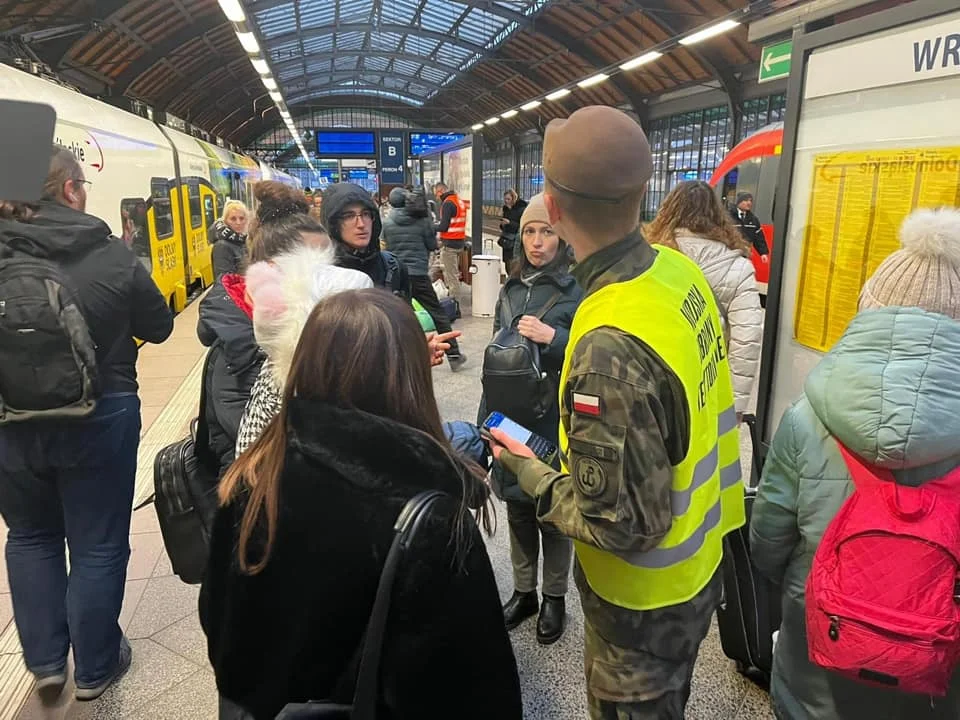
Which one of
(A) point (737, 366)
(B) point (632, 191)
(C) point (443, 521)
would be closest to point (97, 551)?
(C) point (443, 521)

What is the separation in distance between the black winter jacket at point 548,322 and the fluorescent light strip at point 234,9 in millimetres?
7457

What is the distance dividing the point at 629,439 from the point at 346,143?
27999 mm

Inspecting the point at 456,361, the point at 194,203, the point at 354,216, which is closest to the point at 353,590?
the point at 354,216

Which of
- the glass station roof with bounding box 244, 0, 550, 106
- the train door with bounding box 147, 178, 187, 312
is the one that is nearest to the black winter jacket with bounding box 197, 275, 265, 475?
the train door with bounding box 147, 178, 187, 312

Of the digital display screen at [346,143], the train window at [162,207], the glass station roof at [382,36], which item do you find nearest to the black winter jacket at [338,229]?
the train window at [162,207]

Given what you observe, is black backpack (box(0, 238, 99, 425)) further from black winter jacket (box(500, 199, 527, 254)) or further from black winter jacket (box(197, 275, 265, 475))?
black winter jacket (box(500, 199, 527, 254))

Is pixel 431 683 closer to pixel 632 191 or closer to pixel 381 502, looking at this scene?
pixel 381 502

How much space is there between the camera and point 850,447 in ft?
4.05

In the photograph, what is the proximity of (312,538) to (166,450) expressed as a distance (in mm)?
1182

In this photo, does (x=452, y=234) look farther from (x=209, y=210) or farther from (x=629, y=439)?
(x=629, y=439)

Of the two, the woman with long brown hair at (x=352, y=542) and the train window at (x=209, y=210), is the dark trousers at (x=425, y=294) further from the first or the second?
the train window at (x=209, y=210)

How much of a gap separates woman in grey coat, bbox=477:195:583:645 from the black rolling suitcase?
0.62 m

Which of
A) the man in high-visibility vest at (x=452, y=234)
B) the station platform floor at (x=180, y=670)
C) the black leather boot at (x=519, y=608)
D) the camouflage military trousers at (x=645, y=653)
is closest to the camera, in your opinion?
the camouflage military trousers at (x=645, y=653)

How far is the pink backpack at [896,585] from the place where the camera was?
46.7 inches
